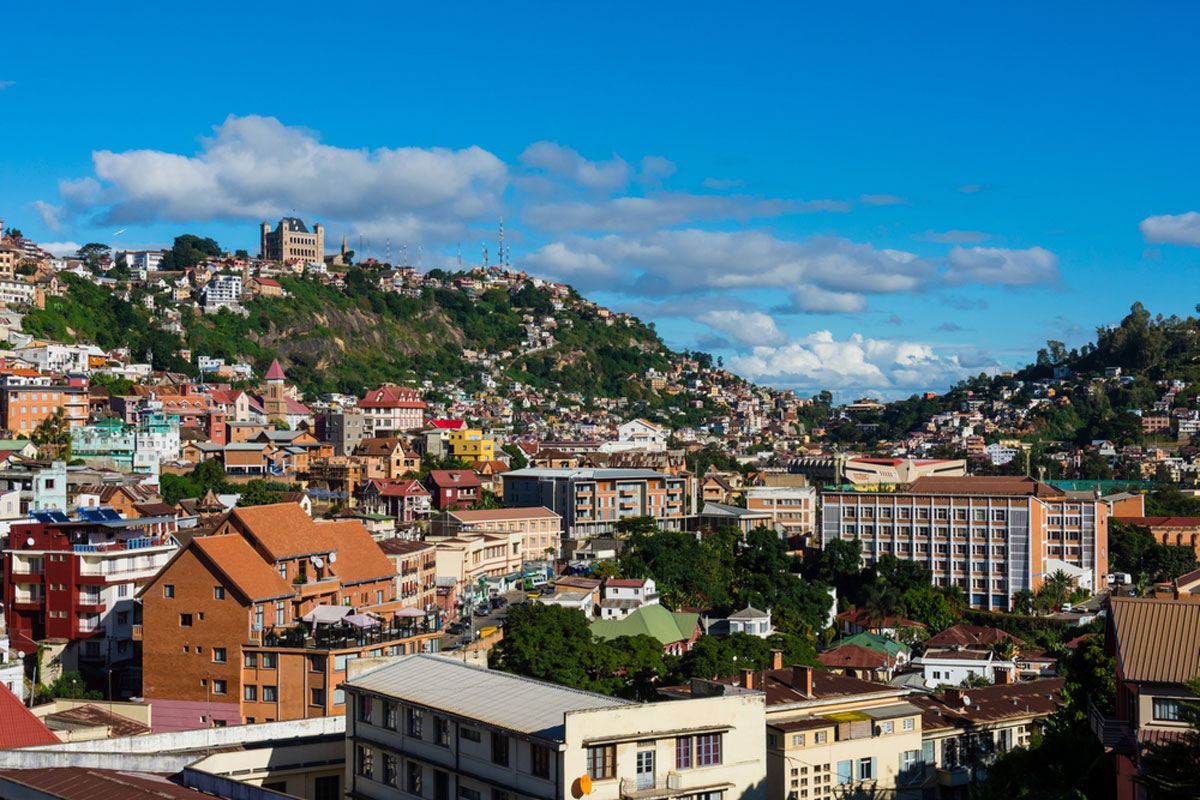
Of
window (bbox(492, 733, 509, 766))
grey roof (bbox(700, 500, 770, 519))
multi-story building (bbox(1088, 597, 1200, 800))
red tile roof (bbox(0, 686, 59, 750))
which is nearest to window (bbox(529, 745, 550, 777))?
window (bbox(492, 733, 509, 766))

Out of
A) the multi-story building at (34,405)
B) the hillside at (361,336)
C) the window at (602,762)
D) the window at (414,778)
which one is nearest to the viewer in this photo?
the window at (602,762)

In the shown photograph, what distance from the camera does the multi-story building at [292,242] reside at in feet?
579

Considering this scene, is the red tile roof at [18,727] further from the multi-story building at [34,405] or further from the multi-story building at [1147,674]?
the multi-story building at [34,405]

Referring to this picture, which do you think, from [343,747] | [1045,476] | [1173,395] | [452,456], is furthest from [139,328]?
[1173,395]

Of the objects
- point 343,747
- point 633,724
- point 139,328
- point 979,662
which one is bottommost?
point 979,662

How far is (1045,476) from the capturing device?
13312 cm

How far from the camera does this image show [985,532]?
78.8 meters

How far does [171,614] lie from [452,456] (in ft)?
210

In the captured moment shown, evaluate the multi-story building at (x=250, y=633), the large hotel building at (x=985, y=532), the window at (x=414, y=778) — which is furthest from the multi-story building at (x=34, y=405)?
the window at (x=414, y=778)

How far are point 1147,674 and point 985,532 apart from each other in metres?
60.0

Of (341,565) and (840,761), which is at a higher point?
(341,565)

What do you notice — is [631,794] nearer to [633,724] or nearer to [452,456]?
[633,724]

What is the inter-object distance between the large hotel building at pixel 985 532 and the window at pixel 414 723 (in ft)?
199

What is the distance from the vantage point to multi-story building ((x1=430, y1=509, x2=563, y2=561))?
71.4m
